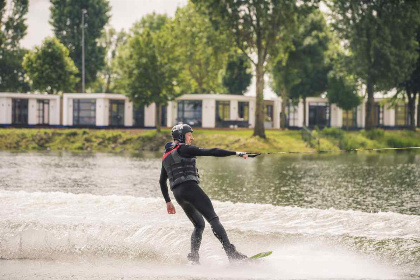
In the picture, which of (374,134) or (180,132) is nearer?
(180,132)

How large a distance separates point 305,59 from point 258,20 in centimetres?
1758

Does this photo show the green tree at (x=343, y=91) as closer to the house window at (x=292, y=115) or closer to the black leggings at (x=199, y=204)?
the house window at (x=292, y=115)

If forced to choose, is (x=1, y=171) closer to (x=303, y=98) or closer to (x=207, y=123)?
(x=207, y=123)

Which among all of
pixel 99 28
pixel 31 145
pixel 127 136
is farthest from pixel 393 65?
pixel 99 28

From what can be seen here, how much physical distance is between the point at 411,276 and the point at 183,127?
13.0ft

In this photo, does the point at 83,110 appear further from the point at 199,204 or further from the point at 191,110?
the point at 199,204

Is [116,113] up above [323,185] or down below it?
above

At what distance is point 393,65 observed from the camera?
5941cm

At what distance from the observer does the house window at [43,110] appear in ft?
239

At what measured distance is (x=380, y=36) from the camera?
60.0m

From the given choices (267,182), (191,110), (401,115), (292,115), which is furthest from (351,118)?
(267,182)

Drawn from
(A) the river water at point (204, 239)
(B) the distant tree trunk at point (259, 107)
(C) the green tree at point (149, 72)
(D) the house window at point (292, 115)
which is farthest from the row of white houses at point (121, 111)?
(A) the river water at point (204, 239)

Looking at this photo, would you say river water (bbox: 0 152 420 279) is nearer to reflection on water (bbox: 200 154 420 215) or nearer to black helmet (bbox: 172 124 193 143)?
reflection on water (bbox: 200 154 420 215)

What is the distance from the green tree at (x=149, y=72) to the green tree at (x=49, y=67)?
1580cm
